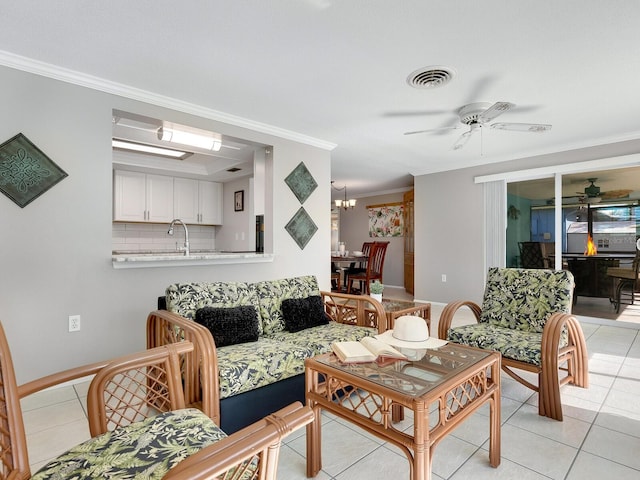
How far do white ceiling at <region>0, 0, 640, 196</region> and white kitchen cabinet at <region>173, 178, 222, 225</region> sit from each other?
110 inches

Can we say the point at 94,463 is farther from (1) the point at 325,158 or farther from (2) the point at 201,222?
(2) the point at 201,222

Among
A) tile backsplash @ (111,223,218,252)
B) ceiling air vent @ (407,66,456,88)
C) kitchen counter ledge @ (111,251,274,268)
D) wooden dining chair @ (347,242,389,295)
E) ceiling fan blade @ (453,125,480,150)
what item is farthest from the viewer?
wooden dining chair @ (347,242,389,295)

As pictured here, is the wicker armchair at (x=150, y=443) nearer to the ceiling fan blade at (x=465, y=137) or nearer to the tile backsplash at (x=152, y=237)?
the ceiling fan blade at (x=465, y=137)

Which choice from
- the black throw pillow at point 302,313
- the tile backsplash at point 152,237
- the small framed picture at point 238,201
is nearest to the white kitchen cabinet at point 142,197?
the tile backsplash at point 152,237

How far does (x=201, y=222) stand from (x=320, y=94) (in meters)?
3.82

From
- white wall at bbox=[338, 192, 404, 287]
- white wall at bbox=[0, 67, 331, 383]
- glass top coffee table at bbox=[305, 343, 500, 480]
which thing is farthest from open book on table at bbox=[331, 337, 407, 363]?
white wall at bbox=[338, 192, 404, 287]

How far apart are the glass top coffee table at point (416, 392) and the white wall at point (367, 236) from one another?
246 inches

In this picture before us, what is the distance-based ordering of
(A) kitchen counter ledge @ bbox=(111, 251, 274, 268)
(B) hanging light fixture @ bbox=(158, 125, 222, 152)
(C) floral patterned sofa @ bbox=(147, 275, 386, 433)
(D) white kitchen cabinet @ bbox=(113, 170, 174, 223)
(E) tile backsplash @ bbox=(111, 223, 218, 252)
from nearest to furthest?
1. (C) floral patterned sofa @ bbox=(147, 275, 386, 433)
2. (A) kitchen counter ledge @ bbox=(111, 251, 274, 268)
3. (B) hanging light fixture @ bbox=(158, 125, 222, 152)
4. (D) white kitchen cabinet @ bbox=(113, 170, 174, 223)
5. (E) tile backsplash @ bbox=(111, 223, 218, 252)

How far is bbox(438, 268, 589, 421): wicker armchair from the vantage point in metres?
2.01

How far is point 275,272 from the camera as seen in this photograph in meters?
3.86

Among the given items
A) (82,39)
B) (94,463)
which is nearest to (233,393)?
(94,463)

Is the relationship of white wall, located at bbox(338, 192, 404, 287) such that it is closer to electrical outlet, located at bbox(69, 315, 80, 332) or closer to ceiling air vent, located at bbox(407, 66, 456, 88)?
ceiling air vent, located at bbox(407, 66, 456, 88)

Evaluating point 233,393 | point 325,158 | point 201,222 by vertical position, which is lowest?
point 233,393

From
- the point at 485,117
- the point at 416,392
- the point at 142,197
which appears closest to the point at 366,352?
the point at 416,392
